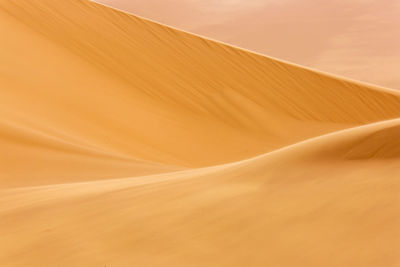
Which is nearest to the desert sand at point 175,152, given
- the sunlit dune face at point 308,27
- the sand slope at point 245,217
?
the sand slope at point 245,217

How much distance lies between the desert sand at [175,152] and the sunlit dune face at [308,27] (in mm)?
8147

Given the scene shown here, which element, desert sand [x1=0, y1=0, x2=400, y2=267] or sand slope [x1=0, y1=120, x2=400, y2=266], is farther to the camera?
desert sand [x1=0, y1=0, x2=400, y2=267]

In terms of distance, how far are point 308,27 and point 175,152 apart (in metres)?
18.3

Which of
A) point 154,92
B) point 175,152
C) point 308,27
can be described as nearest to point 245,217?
point 175,152

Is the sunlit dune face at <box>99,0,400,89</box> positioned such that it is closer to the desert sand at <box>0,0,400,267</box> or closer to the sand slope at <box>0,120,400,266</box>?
the desert sand at <box>0,0,400,267</box>

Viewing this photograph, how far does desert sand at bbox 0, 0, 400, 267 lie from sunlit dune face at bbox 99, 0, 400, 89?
815 cm

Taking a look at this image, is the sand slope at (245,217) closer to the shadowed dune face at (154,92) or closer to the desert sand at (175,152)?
the desert sand at (175,152)

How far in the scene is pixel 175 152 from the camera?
8062 millimetres

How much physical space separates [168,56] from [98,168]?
6.22 metres

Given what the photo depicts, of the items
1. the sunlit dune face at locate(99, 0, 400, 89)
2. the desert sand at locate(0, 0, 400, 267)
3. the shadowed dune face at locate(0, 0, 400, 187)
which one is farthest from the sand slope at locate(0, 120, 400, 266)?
the sunlit dune face at locate(99, 0, 400, 89)

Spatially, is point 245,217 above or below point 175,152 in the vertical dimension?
below

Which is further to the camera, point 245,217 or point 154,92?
point 154,92

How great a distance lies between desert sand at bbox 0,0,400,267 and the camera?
234cm

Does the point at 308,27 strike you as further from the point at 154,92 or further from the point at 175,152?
the point at 175,152
